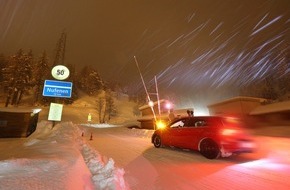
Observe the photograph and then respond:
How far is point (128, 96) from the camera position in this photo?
397ft

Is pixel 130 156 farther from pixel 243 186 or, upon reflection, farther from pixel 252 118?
pixel 252 118

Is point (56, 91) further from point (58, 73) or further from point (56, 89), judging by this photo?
point (58, 73)

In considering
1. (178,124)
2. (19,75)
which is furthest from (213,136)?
(19,75)

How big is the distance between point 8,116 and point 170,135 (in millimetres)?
21185

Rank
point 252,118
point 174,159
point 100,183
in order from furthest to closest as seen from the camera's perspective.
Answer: point 252,118
point 174,159
point 100,183

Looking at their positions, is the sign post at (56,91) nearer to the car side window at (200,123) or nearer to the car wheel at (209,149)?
the car side window at (200,123)

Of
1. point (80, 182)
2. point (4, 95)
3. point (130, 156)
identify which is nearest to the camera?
point (80, 182)

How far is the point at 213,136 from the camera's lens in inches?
357

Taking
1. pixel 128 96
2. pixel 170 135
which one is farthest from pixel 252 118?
pixel 128 96

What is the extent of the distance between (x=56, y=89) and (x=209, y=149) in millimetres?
14048

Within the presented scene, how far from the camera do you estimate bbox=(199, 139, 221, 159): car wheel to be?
8.90m

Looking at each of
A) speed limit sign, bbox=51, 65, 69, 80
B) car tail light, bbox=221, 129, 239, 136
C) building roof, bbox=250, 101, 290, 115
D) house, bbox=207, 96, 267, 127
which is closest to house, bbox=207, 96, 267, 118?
house, bbox=207, 96, 267, 127

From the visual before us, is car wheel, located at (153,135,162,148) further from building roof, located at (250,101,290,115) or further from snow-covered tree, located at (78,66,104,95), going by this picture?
snow-covered tree, located at (78,66,104,95)

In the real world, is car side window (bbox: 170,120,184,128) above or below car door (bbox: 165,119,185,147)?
above
